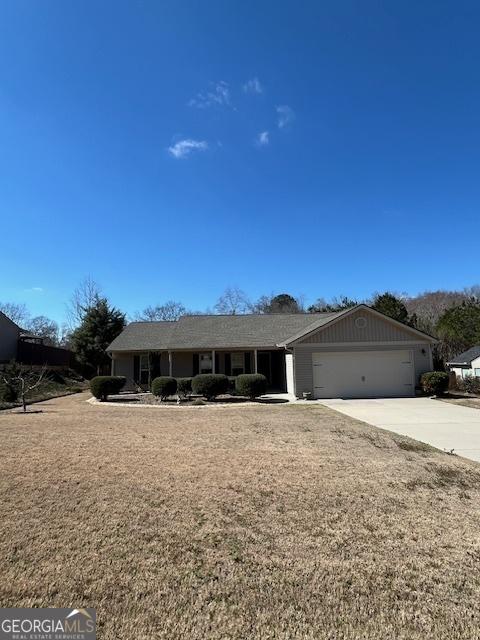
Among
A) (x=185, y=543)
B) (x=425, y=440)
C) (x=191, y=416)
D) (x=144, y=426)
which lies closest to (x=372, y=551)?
(x=185, y=543)

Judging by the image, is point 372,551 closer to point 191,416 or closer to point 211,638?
point 211,638

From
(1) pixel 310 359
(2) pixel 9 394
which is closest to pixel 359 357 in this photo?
(1) pixel 310 359

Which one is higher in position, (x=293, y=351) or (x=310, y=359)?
(x=293, y=351)

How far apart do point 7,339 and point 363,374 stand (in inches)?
1073

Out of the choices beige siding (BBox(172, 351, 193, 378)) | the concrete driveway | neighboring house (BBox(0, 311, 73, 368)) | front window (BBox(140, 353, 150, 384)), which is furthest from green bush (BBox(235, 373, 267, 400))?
neighboring house (BBox(0, 311, 73, 368))

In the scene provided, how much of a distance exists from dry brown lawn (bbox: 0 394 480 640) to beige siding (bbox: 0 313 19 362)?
2735cm

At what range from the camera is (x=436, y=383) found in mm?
17453

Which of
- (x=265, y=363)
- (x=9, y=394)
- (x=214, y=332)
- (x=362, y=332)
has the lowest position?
(x=9, y=394)

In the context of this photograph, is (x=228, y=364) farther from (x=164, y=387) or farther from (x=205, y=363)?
(x=164, y=387)

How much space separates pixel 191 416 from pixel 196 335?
35.0ft

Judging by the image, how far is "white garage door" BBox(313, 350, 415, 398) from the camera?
728 inches

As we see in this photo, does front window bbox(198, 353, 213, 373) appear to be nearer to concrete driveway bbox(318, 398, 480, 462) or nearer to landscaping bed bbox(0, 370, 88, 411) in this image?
concrete driveway bbox(318, 398, 480, 462)

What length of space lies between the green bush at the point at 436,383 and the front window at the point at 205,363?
1111 centimetres

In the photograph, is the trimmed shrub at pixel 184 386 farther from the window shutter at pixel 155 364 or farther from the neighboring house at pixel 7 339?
the neighboring house at pixel 7 339
